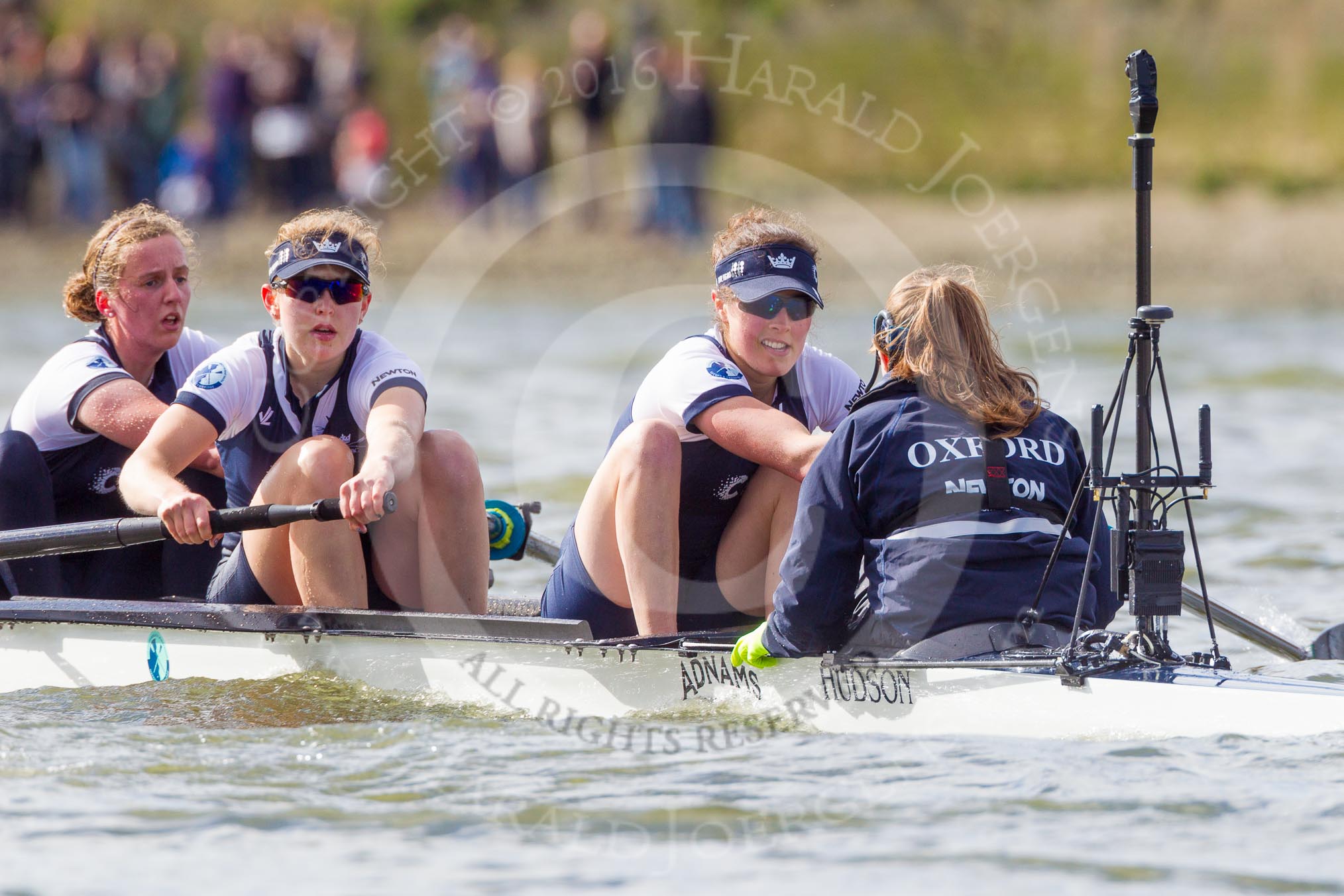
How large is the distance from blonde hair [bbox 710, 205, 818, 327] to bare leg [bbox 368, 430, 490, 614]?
2.73ft

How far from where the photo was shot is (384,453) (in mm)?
4543

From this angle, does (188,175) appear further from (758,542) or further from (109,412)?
(758,542)

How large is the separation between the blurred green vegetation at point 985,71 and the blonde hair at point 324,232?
609 inches

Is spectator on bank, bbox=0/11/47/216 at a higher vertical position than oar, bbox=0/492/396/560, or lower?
higher

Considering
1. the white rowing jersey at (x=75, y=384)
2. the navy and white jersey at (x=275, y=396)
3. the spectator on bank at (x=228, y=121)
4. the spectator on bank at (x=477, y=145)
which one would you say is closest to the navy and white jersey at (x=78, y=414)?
the white rowing jersey at (x=75, y=384)

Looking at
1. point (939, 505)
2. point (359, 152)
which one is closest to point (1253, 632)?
point (939, 505)

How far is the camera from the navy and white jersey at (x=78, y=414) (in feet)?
17.0

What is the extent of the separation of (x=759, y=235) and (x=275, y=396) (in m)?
1.40

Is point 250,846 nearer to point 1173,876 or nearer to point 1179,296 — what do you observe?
point 1173,876

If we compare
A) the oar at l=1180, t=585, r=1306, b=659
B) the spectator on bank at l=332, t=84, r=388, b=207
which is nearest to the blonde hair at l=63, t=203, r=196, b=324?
the oar at l=1180, t=585, r=1306, b=659

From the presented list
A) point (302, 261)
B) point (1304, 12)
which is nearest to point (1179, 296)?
point (1304, 12)

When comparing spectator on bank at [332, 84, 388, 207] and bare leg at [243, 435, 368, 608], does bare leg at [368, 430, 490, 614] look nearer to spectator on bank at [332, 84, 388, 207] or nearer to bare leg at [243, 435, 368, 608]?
bare leg at [243, 435, 368, 608]

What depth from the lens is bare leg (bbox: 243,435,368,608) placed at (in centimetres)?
469

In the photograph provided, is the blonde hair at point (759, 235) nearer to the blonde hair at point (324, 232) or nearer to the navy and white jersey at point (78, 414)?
the blonde hair at point (324, 232)
